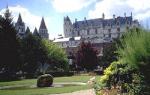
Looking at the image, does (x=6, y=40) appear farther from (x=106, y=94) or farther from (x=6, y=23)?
(x=106, y=94)

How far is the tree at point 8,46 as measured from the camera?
6034 centimetres

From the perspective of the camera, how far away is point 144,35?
10953mm

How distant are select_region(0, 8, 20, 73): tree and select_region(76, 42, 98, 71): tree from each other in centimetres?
2415

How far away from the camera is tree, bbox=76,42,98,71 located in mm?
83875

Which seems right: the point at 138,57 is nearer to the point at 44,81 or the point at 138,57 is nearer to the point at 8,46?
the point at 44,81

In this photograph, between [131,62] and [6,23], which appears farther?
[6,23]

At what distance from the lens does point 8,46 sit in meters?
60.9

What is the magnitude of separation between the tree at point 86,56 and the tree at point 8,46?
951 inches

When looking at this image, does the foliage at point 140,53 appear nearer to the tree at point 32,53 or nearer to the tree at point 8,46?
the tree at point 8,46

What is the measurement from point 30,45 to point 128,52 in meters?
64.1

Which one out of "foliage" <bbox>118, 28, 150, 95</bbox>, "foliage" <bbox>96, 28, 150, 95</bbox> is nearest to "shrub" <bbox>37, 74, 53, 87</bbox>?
"foliage" <bbox>96, 28, 150, 95</bbox>

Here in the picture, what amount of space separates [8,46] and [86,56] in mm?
26414

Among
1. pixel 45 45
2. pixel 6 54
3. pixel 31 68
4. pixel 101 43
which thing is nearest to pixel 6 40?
pixel 6 54

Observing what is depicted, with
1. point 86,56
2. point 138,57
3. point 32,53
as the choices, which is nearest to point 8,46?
point 32,53
